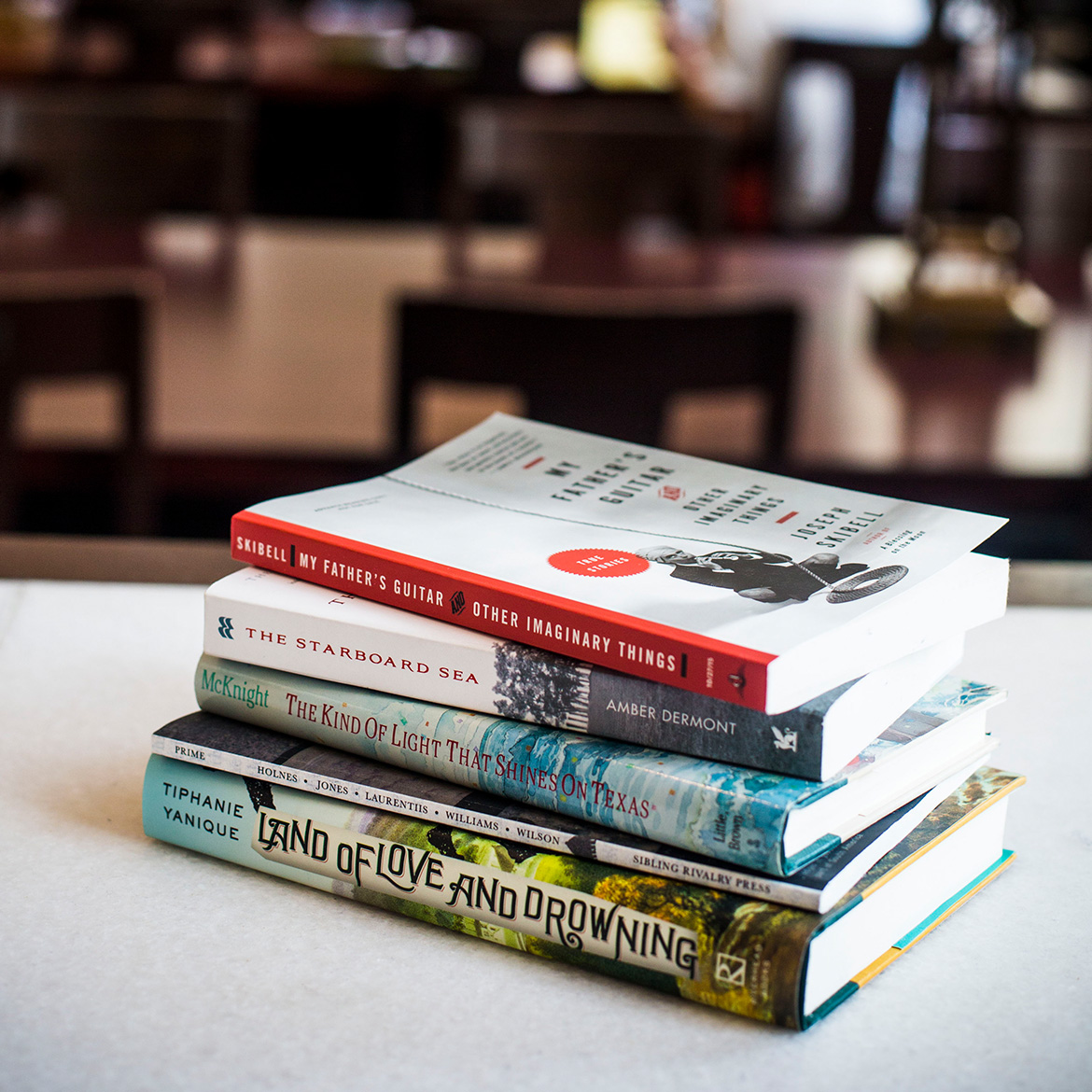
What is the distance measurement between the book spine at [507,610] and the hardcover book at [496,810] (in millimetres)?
53

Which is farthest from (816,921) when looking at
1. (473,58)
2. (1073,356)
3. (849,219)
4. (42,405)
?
(849,219)

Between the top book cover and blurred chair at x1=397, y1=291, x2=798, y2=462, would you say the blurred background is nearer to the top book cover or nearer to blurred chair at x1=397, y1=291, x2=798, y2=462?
blurred chair at x1=397, y1=291, x2=798, y2=462

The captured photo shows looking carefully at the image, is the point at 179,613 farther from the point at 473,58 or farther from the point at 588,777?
the point at 473,58

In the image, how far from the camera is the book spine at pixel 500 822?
0.42 meters

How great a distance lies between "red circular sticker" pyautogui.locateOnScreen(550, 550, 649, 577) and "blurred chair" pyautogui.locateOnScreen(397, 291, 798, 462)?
1.08 meters

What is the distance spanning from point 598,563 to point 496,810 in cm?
9

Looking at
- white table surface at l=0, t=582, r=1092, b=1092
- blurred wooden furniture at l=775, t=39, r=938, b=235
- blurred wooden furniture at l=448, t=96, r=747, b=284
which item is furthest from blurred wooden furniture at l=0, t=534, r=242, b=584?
blurred wooden furniture at l=775, t=39, r=938, b=235

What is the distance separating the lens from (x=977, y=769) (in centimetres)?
52

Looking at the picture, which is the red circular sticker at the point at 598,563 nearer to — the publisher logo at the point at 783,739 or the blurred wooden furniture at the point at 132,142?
the publisher logo at the point at 783,739

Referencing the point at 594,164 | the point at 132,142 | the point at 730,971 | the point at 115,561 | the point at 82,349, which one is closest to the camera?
the point at 730,971

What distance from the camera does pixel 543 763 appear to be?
1.49 feet

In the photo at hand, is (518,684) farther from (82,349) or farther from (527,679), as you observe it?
(82,349)

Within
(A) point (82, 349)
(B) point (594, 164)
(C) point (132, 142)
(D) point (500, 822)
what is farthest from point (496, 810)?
(C) point (132, 142)

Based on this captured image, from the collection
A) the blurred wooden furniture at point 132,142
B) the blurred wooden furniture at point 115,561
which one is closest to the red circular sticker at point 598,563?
the blurred wooden furniture at point 115,561
